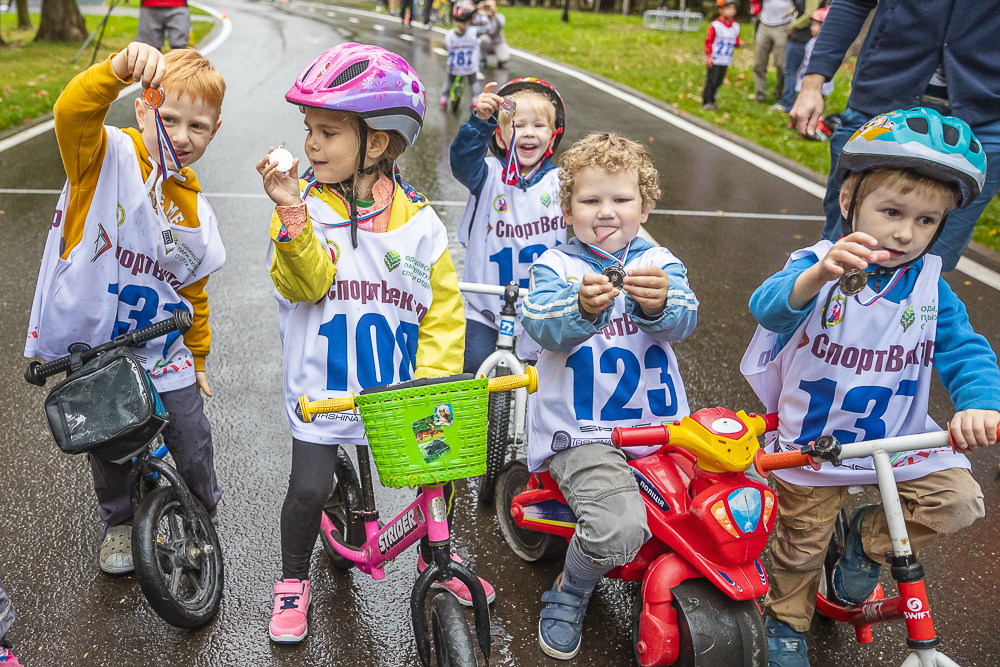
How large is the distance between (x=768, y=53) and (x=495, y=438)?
13.2m

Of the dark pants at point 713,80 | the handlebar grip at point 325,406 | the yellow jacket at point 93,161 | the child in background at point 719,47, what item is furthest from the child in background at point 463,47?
the handlebar grip at point 325,406

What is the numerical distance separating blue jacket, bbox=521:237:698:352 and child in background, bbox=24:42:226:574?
131cm

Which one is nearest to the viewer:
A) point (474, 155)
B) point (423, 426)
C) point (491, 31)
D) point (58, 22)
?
point (423, 426)

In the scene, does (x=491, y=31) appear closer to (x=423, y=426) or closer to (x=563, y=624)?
(x=563, y=624)

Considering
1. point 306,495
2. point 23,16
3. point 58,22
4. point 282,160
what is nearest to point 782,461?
point 306,495

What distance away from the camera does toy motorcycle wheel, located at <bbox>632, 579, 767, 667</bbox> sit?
2.61 metres

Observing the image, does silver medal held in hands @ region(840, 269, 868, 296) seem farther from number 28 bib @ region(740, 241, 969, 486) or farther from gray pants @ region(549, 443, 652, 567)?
gray pants @ region(549, 443, 652, 567)

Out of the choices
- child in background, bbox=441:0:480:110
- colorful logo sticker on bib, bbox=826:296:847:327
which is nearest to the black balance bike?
colorful logo sticker on bib, bbox=826:296:847:327

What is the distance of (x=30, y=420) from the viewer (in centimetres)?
448

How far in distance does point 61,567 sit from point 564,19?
29.8 meters

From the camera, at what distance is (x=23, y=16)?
870 inches

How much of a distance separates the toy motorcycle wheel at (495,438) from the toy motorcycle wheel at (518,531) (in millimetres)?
52

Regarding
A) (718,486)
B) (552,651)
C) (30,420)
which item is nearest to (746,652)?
Result: (718,486)

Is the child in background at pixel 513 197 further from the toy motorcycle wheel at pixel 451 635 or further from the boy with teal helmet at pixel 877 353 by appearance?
the toy motorcycle wheel at pixel 451 635
